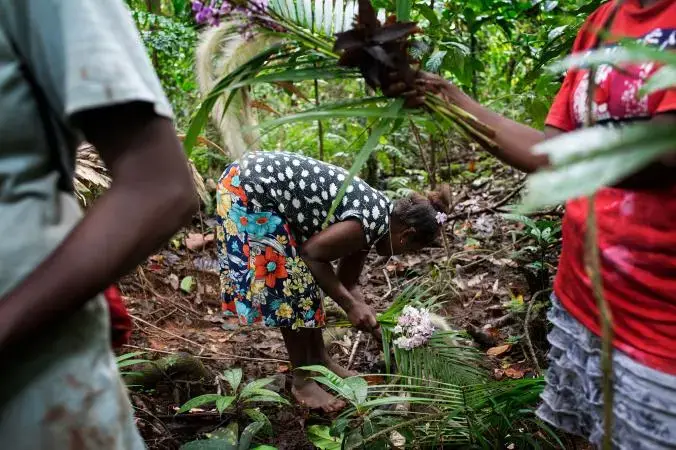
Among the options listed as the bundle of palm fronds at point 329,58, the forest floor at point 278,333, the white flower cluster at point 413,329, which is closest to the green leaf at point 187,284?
the forest floor at point 278,333

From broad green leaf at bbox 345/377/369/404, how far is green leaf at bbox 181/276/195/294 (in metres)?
2.14

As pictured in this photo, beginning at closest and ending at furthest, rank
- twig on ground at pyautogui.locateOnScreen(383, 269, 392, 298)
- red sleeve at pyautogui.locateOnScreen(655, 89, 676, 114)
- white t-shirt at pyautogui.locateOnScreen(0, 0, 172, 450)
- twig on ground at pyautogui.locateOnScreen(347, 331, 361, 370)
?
white t-shirt at pyautogui.locateOnScreen(0, 0, 172, 450) < red sleeve at pyautogui.locateOnScreen(655, 89, 676, 114) < twig on ground at pyautogui.locateOnScreen(347, 331, 361, 370) < twig on ground at pyautogui.locateOnScreen(383, 269, 392, 298)

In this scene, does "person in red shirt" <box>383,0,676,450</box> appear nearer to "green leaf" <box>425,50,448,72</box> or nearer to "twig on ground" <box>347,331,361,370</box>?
"green leaf" <box>425,50,448,72</box>

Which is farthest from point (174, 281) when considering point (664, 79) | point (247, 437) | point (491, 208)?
point (664, 79)

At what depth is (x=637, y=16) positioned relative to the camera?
128 cm

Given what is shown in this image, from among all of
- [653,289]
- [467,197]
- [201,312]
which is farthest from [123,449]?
[467,197]

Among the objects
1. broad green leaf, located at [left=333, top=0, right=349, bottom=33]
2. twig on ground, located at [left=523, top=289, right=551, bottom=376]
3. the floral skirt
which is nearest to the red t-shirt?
broad green leaf, located at [left=333, top=0, right=349, bottom=33]

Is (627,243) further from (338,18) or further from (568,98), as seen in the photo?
(338,18)

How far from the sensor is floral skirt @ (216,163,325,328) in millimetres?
3053

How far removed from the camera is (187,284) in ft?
14.2

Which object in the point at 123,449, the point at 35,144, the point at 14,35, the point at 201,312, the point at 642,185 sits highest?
the point at 14,35

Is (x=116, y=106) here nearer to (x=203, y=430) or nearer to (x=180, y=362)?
(x=203, y=430)

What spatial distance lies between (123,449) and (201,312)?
338 centimetres

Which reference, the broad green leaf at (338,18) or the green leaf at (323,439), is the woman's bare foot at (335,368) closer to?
the green leaf at (323,439)
